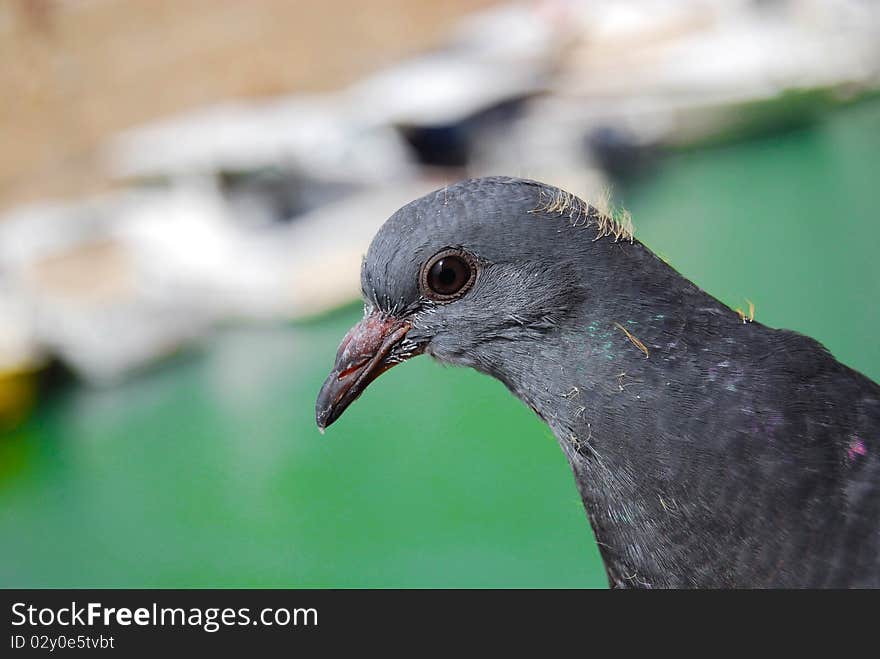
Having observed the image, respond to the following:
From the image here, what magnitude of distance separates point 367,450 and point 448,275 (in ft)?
18.8

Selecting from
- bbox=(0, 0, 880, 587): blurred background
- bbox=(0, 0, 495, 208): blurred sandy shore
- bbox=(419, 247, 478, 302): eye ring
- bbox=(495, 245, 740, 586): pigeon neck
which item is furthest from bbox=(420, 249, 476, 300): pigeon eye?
bbox=(0, 0, 495, 208): blurred sandy shore

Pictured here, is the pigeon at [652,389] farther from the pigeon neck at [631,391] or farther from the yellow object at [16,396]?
the yellow object at [16,396]

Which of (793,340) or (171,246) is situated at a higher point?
(171,246)

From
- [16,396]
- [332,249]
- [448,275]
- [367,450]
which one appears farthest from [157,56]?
[448,275]

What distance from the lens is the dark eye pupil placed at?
1357 millimetres

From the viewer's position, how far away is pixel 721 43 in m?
10.3

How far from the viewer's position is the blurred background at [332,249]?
257 inches

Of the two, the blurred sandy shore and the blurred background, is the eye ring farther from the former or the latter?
the blurred sandy shore

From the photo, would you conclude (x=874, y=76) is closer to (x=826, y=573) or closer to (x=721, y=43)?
(x=721, y=43)

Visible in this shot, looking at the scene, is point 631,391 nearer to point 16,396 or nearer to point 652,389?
point 652,389

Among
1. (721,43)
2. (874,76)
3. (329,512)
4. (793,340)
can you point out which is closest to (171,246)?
(329,512)

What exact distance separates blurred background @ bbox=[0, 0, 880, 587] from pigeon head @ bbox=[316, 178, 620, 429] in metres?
4.35

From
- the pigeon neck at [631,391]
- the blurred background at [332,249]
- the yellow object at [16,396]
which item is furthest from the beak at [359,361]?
the yellow object at [16,396]

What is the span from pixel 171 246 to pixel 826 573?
829 centimetres
